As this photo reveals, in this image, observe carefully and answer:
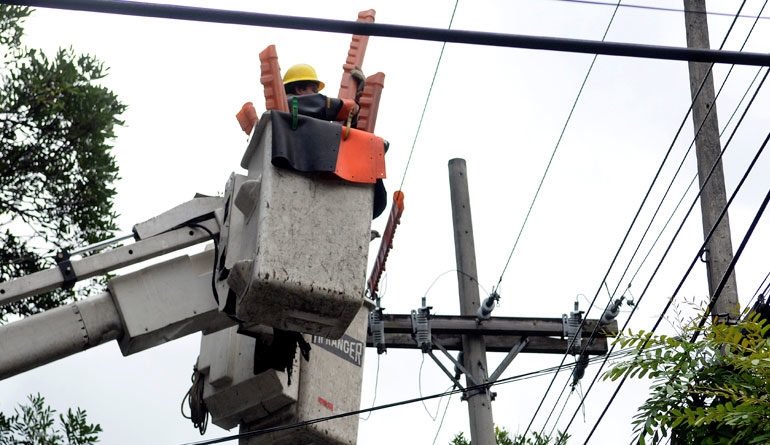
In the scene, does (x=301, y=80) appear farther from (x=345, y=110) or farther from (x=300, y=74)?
(x=345, y=110)

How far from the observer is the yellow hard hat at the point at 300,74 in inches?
296

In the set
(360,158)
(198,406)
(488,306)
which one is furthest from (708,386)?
(488,306)

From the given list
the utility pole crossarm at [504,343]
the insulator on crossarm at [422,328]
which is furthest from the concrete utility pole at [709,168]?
the insulator on crossarm at [422,328]

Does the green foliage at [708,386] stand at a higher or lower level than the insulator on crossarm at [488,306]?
lower

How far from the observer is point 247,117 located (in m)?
7.11

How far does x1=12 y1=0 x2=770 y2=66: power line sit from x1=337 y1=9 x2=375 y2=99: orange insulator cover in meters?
2.68

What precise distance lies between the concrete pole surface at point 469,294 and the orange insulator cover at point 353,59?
3.94 metres

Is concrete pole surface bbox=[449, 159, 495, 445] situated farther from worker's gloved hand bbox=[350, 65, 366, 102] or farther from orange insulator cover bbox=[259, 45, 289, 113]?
orange insulator cover bbox=[259, 45, 289, 113]

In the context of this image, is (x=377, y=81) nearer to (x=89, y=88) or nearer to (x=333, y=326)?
(x=333, y=326)

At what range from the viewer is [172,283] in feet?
23.0

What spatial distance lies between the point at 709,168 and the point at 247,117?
13.9 feet

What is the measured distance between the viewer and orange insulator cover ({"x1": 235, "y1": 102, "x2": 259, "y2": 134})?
23.3ft

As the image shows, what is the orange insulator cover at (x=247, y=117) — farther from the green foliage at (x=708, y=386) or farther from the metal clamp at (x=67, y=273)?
the green foliage at (x=708, y=386)

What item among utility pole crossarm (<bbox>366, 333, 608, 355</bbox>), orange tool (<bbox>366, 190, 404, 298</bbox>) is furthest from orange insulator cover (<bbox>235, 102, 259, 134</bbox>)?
utility pole crossarm (<bbox>366, 333, 608, 355</bbox>)
